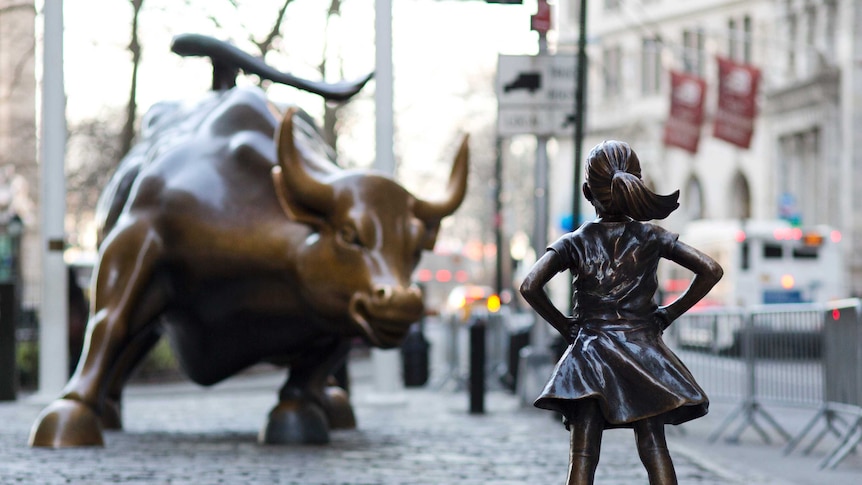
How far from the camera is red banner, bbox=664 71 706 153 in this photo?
41219mm

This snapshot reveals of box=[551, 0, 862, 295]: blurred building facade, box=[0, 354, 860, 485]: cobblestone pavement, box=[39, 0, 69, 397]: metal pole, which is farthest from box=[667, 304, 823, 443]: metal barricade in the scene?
box=[551, 0, 862, 295]: blurred building facade

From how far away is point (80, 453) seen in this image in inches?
429

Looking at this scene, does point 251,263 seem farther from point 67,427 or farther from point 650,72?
point 650,72

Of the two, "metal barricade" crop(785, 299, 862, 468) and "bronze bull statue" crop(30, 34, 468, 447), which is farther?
"metal barricade" crop(785, 299, 862, 468)

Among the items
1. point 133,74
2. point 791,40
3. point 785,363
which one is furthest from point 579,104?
point 791,40

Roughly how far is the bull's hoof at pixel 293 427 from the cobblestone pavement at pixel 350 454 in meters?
0.19

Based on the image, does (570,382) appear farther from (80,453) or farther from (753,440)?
(753,440)

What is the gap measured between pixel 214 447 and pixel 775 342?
5396 millimetres

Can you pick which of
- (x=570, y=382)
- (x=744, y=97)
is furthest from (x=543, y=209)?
(x=744, y=97)

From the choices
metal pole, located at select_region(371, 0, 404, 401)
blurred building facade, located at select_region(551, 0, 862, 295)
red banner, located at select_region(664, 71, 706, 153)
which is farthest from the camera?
blurred building facade, located at select_region(551, 0, 862, 295)

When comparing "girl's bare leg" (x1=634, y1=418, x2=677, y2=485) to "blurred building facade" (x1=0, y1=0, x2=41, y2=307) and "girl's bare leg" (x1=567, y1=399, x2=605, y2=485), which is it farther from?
"blurred building facade" (x1=0, y1=0, x2=41, y2=307)

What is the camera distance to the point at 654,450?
6148mm

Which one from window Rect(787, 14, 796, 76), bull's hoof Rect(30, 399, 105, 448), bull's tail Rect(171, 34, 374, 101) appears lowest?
bull's hoof Rect(30, 399, 105, 448)

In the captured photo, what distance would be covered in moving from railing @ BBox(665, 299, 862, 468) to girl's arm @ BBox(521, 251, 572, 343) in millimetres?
6070
